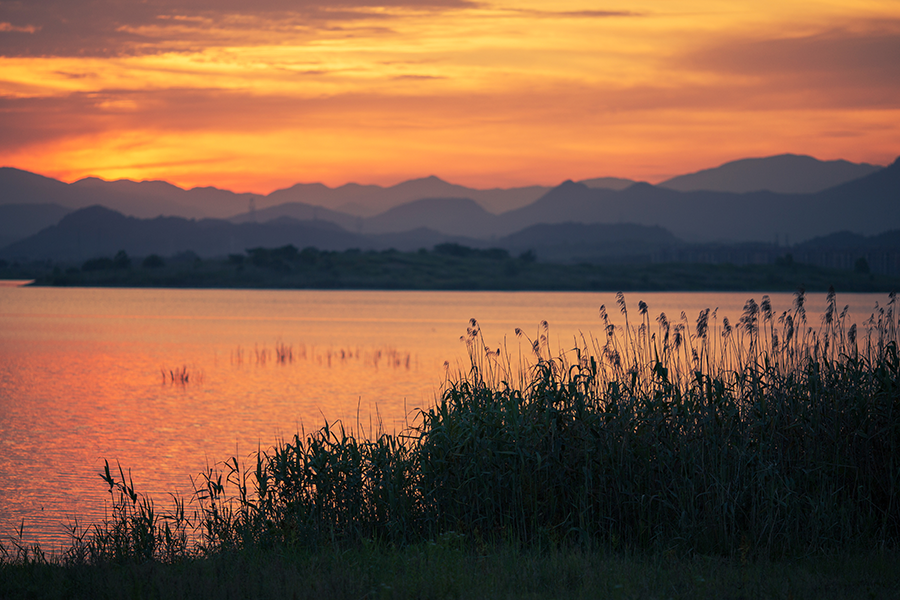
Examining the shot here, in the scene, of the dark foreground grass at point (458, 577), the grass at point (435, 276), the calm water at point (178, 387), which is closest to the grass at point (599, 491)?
the dark foreground grass at point (458, 577)

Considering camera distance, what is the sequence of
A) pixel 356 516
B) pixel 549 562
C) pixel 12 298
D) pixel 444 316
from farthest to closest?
pixel 12 298, pixel 444 316, pixel 356 516, pixel 549 562

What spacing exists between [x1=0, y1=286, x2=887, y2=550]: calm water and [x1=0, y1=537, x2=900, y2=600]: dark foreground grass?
4.75 m

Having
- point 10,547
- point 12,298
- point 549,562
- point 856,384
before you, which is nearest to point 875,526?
point 856,384

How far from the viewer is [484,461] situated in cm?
1180

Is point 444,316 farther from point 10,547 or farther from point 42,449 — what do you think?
point 10,547

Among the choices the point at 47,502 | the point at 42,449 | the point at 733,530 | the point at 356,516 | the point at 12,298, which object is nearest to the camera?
the point at 733,530

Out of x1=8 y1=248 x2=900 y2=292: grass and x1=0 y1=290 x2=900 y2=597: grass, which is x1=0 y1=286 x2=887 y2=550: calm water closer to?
x1=0 y1=290 x2=900 y2=597: grass

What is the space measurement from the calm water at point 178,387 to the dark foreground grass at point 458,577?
187 inches

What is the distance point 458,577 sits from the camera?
28.7 feet

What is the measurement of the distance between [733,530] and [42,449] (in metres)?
16.5

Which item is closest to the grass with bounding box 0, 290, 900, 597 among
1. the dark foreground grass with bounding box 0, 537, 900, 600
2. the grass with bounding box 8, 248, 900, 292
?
the dark foreground grass with bounding box 0, 537, 900, 600

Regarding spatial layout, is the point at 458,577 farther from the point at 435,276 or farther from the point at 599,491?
the point at 435,276

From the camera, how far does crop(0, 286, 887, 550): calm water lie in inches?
677

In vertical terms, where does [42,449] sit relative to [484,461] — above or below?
below
